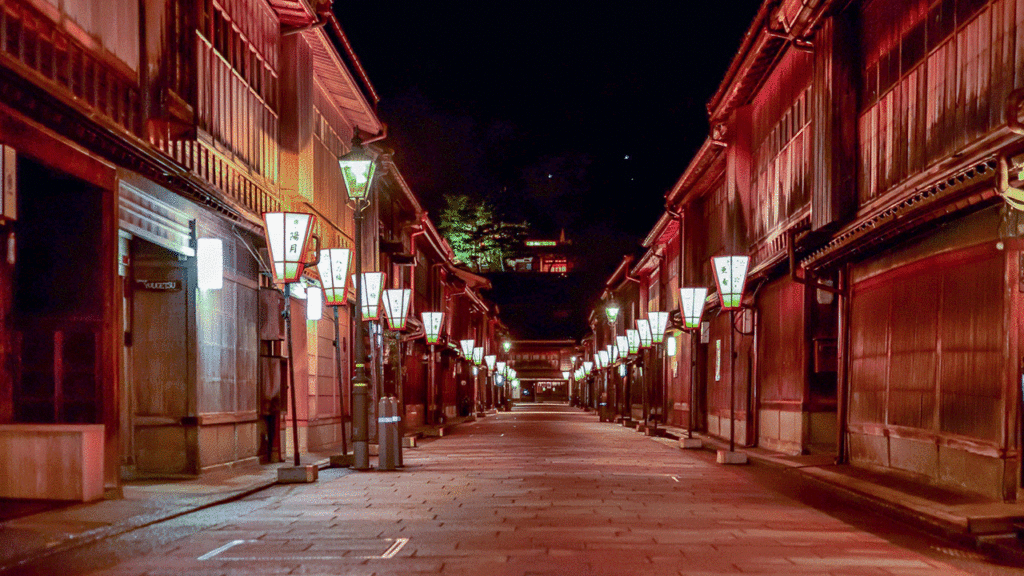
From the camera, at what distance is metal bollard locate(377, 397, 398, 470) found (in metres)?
19.7

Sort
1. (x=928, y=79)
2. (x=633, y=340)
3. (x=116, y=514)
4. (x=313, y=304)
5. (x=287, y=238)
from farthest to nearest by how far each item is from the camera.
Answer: (x=633, y=340) → (x=313, y=304) → (x=287, y=238) → (x=928, y=79) → (x=116, y=514)

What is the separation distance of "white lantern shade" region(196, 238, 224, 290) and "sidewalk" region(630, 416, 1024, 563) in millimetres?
11079

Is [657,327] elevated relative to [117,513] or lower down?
elevated

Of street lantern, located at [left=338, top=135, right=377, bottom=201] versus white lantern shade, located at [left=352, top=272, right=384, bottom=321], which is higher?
street lantern, located at [left=338, top=135, right=377, bottom=201]

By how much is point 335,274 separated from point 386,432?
13.6 ft

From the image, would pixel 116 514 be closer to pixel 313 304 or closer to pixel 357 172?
pixel 357 172

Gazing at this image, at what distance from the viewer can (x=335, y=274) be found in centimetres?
2202

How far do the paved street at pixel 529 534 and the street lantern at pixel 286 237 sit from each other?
389cm

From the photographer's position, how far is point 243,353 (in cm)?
2048

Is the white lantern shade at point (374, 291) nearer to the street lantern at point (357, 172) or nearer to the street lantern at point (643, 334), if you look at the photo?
the street lantern at point (357, 172)

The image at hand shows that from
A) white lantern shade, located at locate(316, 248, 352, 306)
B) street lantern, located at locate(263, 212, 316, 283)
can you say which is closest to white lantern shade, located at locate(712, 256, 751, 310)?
white lantern shade, located at locate(316, 248, 352, 306)

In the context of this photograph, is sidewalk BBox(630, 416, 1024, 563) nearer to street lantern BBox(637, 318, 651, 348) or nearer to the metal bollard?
the metal bollard

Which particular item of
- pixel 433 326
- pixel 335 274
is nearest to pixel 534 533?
pixel 335 274

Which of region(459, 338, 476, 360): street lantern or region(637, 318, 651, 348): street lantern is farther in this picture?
region(459, 338, 476, 360): street lantern
